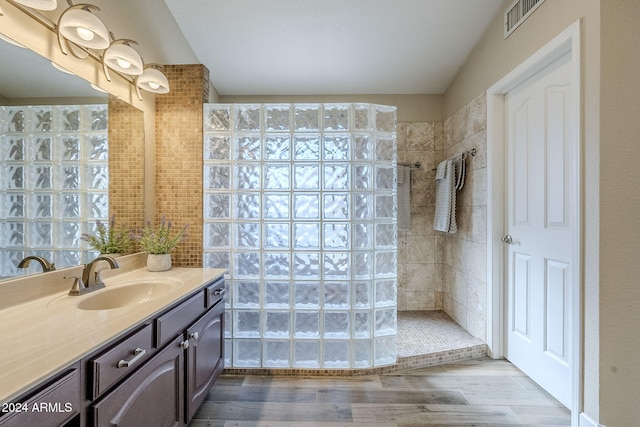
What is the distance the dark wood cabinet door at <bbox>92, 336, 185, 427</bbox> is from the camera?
3.02ft

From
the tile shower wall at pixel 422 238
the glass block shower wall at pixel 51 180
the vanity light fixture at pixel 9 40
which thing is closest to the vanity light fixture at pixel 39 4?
the vanity light fixture at pixel 9 40

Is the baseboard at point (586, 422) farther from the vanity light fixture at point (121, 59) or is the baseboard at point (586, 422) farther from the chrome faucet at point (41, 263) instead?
the vanity light fixture at point (121, 59)

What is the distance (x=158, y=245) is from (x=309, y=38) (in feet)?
6.42

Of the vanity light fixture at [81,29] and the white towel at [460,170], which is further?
the white towel at [460,170]

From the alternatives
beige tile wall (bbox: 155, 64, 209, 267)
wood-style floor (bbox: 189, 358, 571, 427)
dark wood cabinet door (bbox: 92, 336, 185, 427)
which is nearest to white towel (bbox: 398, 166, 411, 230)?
wood-style floor (bbox: 189, 358, 571, 427)

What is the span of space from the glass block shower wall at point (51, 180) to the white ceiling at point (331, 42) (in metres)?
1.18

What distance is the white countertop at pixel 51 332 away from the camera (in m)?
0.68

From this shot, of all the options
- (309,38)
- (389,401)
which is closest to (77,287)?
(389,401)

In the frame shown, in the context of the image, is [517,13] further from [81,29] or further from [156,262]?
[156,262]

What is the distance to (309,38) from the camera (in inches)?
92.1

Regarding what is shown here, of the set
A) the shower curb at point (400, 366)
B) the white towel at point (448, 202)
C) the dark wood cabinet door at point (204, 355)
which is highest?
the white towel at point (448, 202)

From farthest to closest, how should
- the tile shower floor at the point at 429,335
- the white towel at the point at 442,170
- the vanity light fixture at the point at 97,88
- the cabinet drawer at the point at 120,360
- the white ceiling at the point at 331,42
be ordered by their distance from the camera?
the white towel at the point at 442,170
the tile shower floor at the point at 429,335
the white ceiling at the point at 331,42
the vanity light fixture at the point at 97,88
the cabinet drawer at the point at 120,360

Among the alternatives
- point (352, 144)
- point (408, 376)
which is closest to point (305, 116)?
point (352, 144)

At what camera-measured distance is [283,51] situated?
8.11ft
